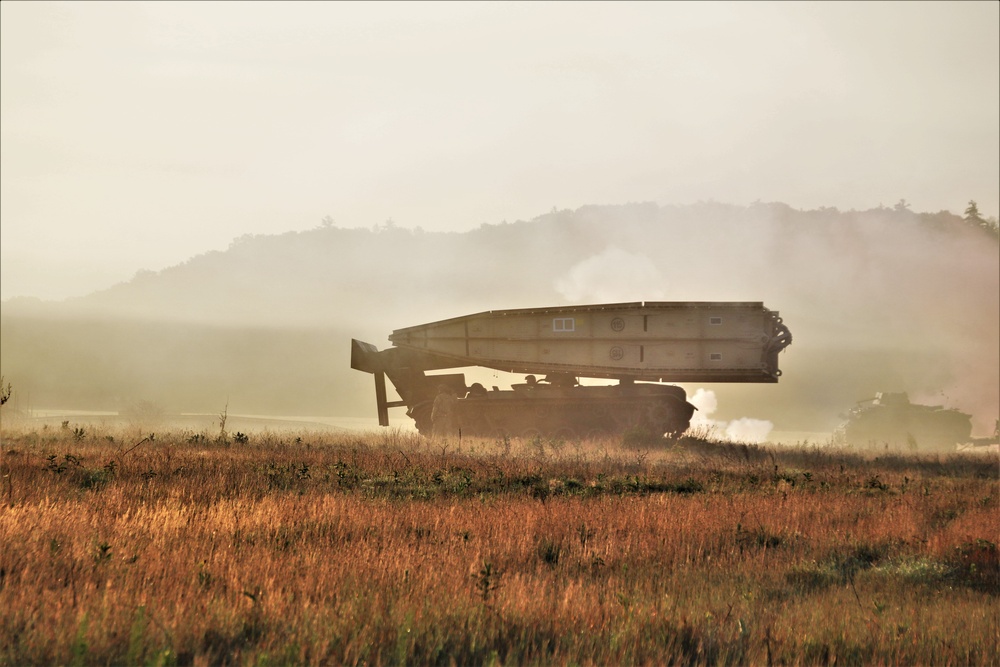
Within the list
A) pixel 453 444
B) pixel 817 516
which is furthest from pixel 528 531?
pixel 453 444

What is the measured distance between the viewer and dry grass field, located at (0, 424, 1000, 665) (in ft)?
18.2

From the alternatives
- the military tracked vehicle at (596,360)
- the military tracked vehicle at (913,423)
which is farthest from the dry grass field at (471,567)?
the military tracked vehicle at (913,423)

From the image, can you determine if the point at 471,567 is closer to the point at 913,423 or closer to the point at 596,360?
the point at 596,360

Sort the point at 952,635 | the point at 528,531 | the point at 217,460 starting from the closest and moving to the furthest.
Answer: the point at 952,635 → the point at 528,531 → the point at 217,460

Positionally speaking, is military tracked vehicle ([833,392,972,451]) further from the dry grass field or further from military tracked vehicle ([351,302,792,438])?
the dry grass field

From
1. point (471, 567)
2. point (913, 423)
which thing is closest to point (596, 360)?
point (913, 423)

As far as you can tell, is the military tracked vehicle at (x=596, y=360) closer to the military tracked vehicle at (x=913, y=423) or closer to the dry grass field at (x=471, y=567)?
the dry grass field at (x=471, y=567)

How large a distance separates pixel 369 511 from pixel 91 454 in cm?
733

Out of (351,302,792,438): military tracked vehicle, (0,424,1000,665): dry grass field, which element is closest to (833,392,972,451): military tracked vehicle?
(351,302,792,438): military tracked vehicle

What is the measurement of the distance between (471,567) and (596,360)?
16.7 metres

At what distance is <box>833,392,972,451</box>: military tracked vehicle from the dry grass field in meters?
18.5

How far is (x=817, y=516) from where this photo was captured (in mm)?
11148

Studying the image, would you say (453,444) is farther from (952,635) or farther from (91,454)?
(952,635)

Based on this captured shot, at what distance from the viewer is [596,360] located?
23.3 m
